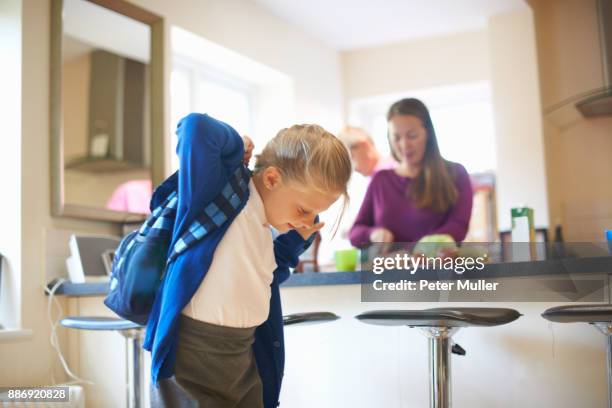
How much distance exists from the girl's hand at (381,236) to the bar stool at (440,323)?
3.23ft

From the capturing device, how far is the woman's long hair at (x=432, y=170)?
107 inches

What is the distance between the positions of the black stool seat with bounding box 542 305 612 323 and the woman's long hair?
3.51 ft

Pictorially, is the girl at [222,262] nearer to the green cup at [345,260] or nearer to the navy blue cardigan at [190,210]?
the navy blue cardigan at [190,210]

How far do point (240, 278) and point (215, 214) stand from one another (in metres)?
0.12

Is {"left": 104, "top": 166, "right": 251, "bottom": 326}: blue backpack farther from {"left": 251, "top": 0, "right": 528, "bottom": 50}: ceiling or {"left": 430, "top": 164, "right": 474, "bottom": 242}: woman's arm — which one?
{"left": 251, "top": 0, "right": 528, "bottom": 50}: ceiling

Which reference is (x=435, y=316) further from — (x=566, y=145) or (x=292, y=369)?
(x=566, y=145)

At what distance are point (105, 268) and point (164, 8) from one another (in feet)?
4.22

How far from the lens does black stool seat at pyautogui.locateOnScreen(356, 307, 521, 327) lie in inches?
64.1

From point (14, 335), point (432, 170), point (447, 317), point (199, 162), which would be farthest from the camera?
point (432, 170)

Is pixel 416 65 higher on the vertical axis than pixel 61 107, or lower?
higher

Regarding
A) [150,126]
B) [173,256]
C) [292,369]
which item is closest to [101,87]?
[150,126]

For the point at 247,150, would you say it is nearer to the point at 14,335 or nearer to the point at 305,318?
the point at 305,318

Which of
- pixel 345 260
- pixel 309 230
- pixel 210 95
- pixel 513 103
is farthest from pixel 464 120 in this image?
pixel 309 230

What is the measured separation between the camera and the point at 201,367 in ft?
4.24
